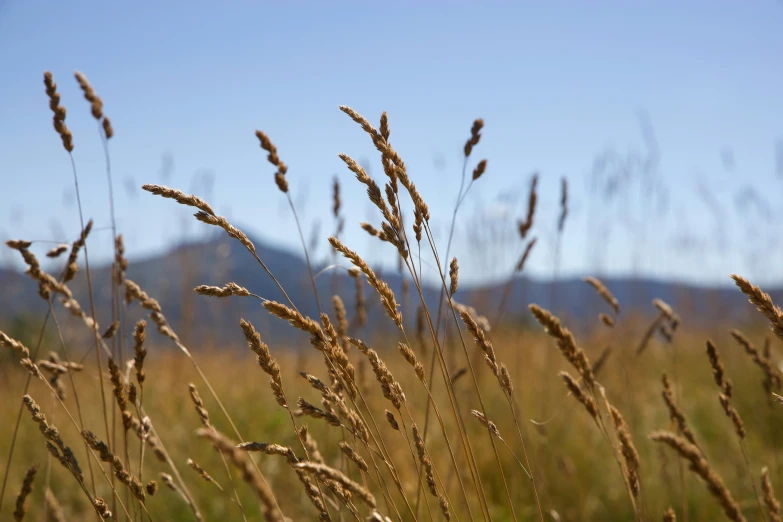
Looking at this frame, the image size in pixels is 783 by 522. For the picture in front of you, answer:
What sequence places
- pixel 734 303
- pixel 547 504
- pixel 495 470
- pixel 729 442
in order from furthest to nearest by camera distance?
1. pixel 734 303
2. pixel 729 442
3. pixel 495 470
4. pixel 547 504

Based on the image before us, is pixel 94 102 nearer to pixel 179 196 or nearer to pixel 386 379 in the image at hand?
pixel 179 196

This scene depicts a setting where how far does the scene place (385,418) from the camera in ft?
6.79

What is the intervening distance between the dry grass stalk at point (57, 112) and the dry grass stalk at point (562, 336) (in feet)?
3.94

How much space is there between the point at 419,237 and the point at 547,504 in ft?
6.09

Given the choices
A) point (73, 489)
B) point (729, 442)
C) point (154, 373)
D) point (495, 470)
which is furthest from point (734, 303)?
point (73, 489)

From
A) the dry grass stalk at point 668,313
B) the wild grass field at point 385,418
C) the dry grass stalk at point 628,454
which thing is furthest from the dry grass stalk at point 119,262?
the dry grass stalk at point 668,313

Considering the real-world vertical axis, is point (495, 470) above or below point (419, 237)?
below

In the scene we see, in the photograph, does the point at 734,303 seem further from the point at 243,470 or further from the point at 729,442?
the point at 243,470

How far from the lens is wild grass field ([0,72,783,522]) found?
108 cm

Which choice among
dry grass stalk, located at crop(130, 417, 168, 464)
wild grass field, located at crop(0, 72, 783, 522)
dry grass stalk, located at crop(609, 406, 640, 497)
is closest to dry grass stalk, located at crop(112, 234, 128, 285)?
wild grass field, located at crop(0, 72, 783, 522)

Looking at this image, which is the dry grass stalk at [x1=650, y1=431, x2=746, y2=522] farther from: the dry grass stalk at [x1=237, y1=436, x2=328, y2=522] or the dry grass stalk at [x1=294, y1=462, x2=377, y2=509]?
the dry grass stalk at [x1=237, y1=436, x2=328, y2=522]

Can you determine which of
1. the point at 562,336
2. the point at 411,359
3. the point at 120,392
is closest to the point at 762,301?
the point at 562,336

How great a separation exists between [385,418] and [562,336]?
126 centimetres

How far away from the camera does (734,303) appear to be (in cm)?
764
